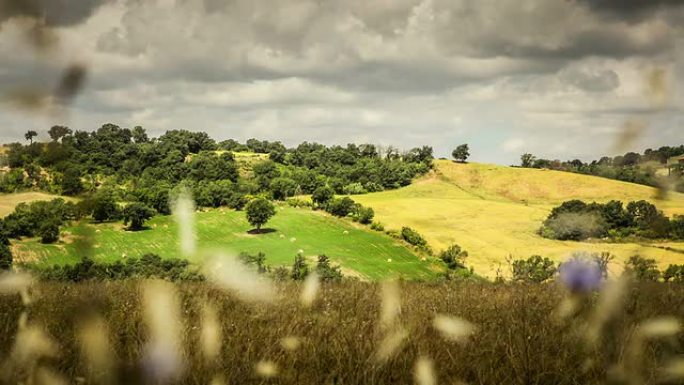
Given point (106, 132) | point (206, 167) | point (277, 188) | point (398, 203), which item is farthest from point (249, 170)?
point (398, 203)

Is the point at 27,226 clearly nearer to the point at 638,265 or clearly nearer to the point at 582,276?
the point at 582,276

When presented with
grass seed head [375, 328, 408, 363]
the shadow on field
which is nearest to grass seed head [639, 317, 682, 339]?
grass seed head [375, 328, 408, 363]

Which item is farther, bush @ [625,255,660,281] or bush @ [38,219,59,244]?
bush @ [38,219,59,244]

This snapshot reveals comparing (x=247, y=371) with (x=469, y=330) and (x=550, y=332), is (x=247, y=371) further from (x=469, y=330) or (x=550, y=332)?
(x=550, y=332)

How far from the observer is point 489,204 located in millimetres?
149125

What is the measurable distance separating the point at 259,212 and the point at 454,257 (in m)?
43.6

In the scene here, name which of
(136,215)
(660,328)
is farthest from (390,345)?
(136,215)

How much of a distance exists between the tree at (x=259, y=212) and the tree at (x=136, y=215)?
2201 centimetres

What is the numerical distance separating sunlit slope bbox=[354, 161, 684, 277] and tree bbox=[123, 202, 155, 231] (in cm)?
5540

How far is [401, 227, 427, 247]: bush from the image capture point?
118375 mm

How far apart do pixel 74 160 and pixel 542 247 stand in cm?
11062

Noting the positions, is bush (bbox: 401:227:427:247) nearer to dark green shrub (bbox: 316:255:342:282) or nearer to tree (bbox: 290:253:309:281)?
dark green shrub (bbox: 316:255:342:282)

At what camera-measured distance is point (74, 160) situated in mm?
1409

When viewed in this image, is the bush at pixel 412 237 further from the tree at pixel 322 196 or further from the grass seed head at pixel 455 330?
the grass seed head at pixel 455 330
